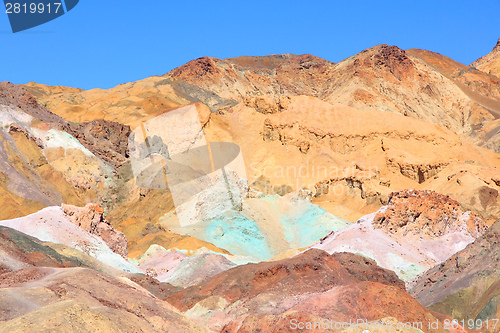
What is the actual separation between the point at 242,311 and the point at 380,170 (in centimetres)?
3461

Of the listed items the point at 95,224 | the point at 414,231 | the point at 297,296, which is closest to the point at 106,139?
the point at 95,224

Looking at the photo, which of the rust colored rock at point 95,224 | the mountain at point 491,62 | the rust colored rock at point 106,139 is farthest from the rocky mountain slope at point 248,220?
the mountain at point 491,62

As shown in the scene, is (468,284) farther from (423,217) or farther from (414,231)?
(423,217)

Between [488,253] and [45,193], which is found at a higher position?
[45,193]

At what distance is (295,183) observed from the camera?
157ft

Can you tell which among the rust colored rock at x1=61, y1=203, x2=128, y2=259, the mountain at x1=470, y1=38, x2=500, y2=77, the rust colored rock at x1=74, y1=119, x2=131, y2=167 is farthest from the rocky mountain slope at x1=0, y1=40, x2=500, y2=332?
the mountain at x1=470, y1=38, x2=500, y2=77

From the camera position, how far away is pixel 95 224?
29.4m

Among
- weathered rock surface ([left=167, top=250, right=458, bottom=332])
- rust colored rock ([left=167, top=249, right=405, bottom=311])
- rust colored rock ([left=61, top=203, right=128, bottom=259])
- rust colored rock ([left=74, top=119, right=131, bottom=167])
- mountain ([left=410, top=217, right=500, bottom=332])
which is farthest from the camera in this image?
rust colored rock ([left=74, top=119, right=131, bottom=167])

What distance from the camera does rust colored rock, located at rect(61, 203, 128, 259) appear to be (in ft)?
94.4

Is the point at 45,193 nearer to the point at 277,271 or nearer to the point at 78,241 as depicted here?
the point at 78,241

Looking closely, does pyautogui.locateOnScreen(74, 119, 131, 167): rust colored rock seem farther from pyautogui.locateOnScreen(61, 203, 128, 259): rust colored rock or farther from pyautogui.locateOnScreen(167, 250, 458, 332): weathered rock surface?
pyautogui.locateOnScreen(167, 250, 458, 332): weathered rock surface

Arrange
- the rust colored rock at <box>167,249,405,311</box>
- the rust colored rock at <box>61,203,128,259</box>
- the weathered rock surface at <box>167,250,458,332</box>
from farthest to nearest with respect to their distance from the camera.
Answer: the rust colored rock at <box>61,203,128,259</box> < the rust colored rock at <box>167,249,405,311</box> < the weathered rock surface at <box>167,250,458,332</box>

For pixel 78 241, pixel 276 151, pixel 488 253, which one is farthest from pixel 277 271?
pixel 276 151

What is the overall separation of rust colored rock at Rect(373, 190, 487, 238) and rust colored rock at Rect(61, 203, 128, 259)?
1168cm
